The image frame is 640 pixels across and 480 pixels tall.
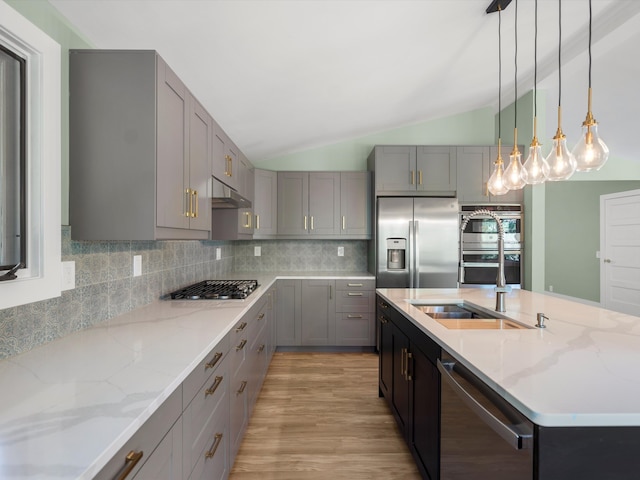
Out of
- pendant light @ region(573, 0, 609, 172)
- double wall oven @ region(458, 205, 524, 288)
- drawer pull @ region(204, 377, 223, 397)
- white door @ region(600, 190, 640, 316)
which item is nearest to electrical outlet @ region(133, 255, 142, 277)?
drawer pull @ region(204, 377, 223, 397)

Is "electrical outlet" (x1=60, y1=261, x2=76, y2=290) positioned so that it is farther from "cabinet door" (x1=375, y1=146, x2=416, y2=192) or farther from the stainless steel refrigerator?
"cabinet door" (x1=375, y1=146, x2=416, y2=192)

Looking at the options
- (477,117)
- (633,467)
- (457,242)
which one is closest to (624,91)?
(477,117)

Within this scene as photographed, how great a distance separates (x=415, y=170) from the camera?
11.9ft

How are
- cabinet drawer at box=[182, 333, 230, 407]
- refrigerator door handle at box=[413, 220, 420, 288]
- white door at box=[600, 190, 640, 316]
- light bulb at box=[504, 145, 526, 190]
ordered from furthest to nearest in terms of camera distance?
white door at box=[600, 190, 640, 316], refrigerator door handle at box=[413, 220, 420, 288], light bulb at box=[504, 145, 526, 190], cabinet drawer at box=[182, 333, 230, 407]

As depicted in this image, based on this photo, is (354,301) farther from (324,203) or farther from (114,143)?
(114,143)

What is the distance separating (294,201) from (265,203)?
1.20 feet

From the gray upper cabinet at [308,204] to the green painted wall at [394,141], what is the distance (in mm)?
384

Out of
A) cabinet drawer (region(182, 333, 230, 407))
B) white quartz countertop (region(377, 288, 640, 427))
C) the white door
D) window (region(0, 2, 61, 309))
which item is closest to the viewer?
white quartz countertop (region(377, 288, 640, 427))

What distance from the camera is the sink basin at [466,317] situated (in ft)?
5.36

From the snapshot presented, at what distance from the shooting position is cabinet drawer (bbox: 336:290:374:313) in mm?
3646

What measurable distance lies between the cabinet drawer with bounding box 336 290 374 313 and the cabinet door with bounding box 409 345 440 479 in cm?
190

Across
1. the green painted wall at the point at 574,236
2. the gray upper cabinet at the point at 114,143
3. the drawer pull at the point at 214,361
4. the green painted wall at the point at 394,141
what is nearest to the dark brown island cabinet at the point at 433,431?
the drawer pull at the point at 214,361

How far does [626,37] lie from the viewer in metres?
2.53

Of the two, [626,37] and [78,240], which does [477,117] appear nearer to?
[626,37]
